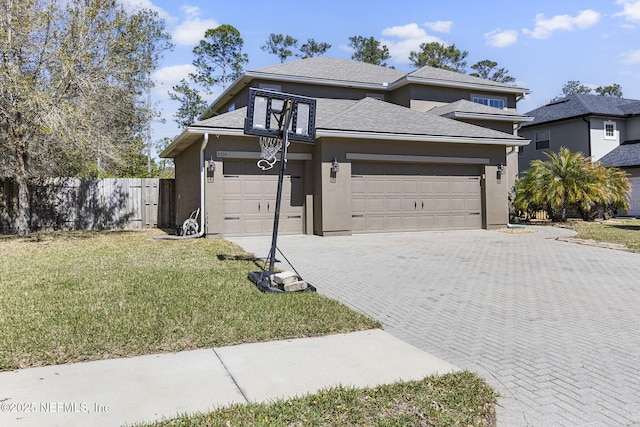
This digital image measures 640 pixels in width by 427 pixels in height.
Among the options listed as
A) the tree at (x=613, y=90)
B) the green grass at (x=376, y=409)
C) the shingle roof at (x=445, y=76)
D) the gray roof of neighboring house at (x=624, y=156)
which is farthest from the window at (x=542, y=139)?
the tree at (x=613, y=90)

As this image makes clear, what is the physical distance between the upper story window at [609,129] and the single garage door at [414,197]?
15.8m

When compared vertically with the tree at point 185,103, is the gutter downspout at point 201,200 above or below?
below

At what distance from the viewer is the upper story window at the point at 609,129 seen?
86.0ft

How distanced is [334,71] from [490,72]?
35.6 metres

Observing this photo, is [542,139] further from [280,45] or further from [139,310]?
[139,310]

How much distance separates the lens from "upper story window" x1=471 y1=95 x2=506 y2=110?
22.4m

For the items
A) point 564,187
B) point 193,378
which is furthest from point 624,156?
point 193,378

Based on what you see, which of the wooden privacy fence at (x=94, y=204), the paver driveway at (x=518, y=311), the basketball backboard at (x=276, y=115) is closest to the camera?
the paver driveway at (x=518, y=311)

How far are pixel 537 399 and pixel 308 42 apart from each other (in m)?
41.9

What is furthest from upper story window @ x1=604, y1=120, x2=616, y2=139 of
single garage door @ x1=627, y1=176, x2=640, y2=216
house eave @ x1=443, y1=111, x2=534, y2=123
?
house eave @ x1=443, y1=111, x2=534, y2=123

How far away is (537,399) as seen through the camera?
307cm

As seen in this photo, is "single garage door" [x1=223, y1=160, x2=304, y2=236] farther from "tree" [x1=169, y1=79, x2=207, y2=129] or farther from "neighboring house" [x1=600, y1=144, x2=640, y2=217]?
"tree" [x1=169, y1=79, x2=207, y2=129]

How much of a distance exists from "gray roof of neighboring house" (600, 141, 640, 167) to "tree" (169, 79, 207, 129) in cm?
2881

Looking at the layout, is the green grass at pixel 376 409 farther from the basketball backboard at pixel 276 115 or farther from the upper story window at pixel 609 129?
the upper story window at pixel 609 129
